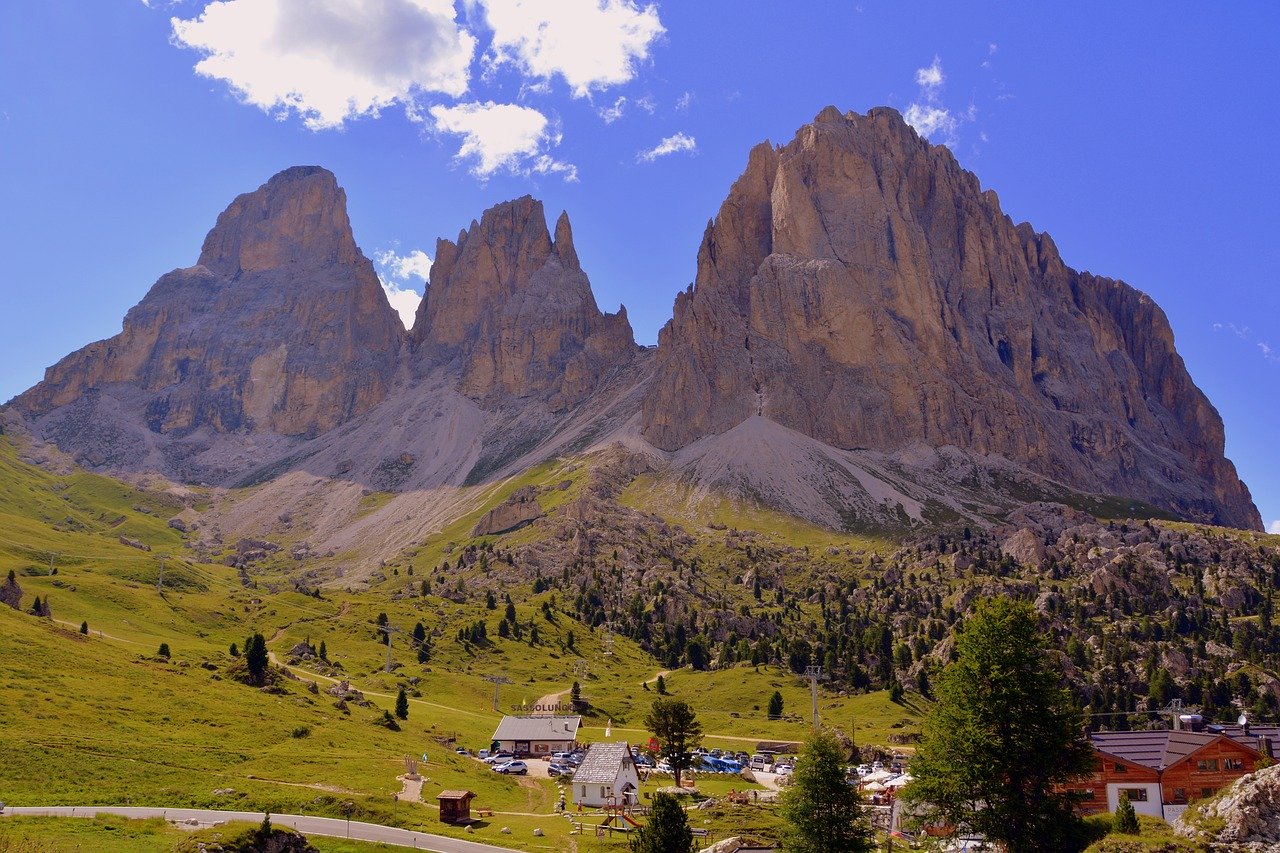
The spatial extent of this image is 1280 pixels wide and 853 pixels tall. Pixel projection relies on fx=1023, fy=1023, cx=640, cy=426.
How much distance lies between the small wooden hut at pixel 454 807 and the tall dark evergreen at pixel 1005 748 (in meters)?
35.2

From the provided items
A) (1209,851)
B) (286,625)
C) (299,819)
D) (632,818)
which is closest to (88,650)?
(299,819)

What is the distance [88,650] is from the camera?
99.4 meters

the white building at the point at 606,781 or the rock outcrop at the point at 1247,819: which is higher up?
the rock outcrop at the point at 1247,819

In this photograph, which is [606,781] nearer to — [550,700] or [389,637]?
[550,700]

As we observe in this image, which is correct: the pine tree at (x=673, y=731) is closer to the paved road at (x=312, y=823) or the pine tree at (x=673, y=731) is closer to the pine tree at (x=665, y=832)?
the paved road at (x=312, y=823)

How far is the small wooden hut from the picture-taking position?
6888cm

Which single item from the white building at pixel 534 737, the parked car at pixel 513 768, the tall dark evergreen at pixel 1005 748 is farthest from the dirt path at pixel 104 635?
the tall dark evergreen at pixel 1005 748

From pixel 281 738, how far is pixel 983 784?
63.1 metres

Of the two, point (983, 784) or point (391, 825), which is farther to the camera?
point (391, 825)

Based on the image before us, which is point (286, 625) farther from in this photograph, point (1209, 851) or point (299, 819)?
point (1209, 851)

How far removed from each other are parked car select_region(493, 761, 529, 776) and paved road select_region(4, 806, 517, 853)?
34761 mm

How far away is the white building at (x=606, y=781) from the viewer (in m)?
81.0

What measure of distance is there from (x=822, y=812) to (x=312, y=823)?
3014 centimetres

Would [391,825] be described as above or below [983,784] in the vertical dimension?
below
